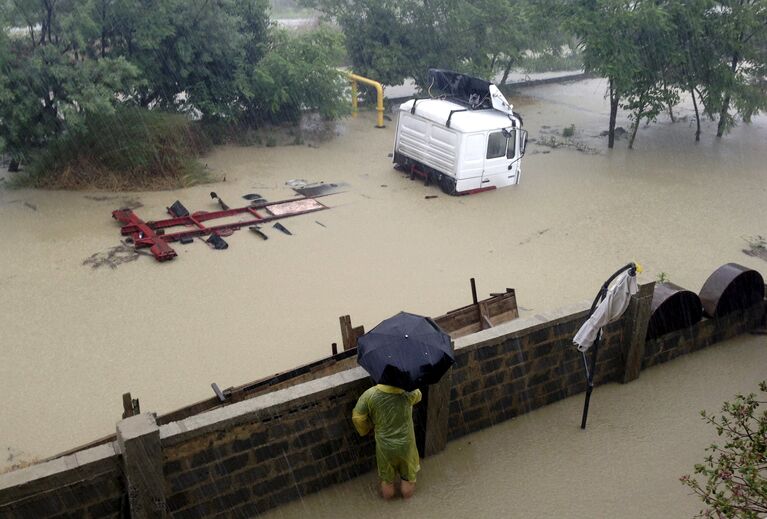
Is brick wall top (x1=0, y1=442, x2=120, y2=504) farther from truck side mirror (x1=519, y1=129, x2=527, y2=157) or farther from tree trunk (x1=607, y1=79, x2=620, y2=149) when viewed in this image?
tree trunk (x1=607, y1=79, x2=620, y2=149)

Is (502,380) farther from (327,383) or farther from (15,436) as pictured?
(15,436)

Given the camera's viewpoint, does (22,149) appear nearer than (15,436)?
No

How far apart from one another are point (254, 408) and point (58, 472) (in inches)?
55.1

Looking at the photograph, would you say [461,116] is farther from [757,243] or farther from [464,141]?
[757,243]

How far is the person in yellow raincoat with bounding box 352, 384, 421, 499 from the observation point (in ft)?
18.7

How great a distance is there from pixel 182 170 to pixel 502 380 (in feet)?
34.3

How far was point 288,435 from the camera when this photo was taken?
19.5 feet

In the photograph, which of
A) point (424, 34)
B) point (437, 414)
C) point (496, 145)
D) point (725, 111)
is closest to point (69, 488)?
point (437, 414)

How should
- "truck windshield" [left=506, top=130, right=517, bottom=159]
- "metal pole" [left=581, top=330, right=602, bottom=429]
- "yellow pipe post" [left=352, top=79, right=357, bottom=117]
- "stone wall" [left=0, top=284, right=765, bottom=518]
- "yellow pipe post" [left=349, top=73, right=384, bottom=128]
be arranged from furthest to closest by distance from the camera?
"yellow pipe post" [left=352, top=79, right=357, bottom=117]
"yellow pipe post" [left=349, top=73, right=384, bottom=128]
"truck windshield" [left=506, top=130, right=517, bottom=159]
"metal pole" [left=581, top=330, right=602, bottom=429]
"stone wall" [left=0, top=284, right=765, bottom=518]

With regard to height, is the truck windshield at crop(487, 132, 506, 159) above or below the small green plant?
above

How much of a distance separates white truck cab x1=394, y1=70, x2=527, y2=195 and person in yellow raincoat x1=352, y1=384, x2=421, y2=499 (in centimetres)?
980

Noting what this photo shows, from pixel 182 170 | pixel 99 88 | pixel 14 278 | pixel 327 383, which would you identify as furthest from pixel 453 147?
pixel 327 383

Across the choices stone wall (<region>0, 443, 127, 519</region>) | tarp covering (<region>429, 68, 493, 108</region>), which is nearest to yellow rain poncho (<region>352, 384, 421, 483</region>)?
stone wall (<region>0, 443, 127, 519</region>)

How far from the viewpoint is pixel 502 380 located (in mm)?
7164
